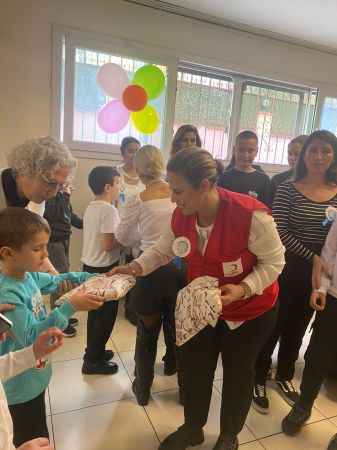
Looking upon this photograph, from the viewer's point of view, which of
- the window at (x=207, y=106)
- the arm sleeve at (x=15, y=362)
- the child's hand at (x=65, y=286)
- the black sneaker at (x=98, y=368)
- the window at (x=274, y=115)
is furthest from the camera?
the window at (x=274, y=115)

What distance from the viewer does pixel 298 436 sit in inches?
66.1

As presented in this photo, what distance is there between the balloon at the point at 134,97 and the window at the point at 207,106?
61 centimetres

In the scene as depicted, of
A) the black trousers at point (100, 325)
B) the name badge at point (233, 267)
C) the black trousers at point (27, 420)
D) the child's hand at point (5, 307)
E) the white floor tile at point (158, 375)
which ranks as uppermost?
the name badge at point (233, 267)

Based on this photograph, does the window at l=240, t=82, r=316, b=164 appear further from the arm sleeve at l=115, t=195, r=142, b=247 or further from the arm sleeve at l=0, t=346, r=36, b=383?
the arm sleeve at l=0, t=346, r=36, b=383

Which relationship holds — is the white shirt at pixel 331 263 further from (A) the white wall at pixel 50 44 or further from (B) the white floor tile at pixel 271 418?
(A) the white wall at pixel 50 44

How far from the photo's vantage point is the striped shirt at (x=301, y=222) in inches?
67.6

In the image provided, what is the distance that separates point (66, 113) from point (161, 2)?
4.74 ft

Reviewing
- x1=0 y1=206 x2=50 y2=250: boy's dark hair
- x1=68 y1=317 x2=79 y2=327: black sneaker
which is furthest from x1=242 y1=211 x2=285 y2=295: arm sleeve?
x1=68 y1=317 x2=79 y2=327: black sneaker

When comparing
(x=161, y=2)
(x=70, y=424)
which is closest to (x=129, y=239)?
(x=70, y=424)

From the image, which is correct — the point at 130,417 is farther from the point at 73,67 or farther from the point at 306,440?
the point at 73,67

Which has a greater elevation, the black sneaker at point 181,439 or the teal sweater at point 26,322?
the teal sweater at point 26,322

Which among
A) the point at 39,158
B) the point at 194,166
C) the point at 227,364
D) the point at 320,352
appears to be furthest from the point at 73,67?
the point at 320,352

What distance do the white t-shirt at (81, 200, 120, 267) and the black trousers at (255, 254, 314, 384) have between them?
1.05m

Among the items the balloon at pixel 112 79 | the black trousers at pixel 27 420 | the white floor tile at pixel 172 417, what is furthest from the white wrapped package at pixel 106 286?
the balloon at pixel 112 79
